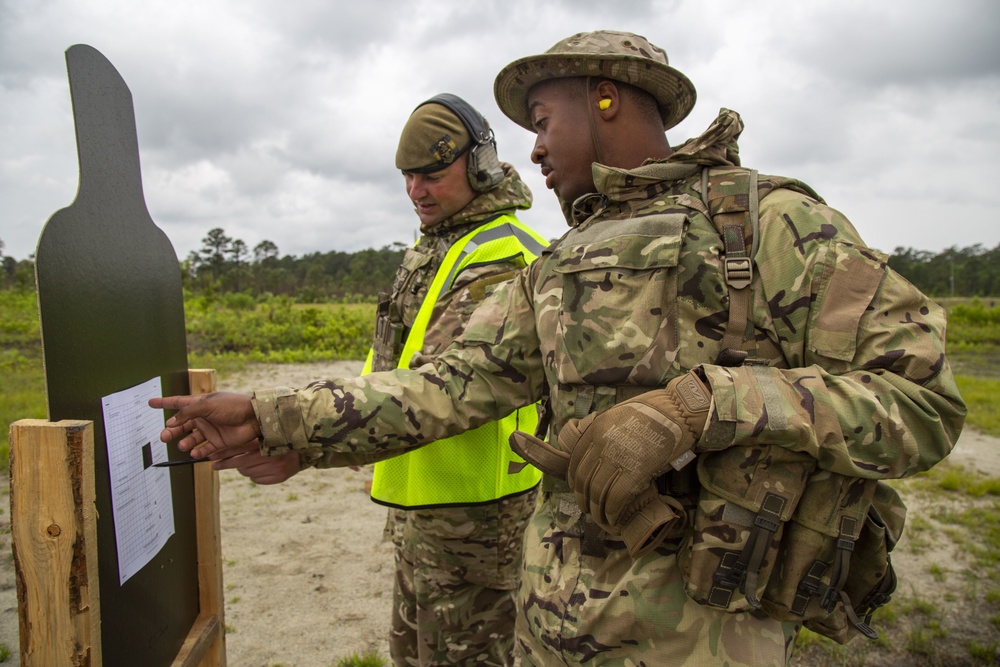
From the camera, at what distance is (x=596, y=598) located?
1.50 m

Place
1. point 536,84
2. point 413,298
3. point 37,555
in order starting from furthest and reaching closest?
point 413,298 < point 536,84 < point 37,555

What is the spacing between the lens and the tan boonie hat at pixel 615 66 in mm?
1703

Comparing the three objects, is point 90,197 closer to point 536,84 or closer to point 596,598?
point 536,84

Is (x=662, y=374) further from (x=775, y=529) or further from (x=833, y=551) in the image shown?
(x=833, y=551)

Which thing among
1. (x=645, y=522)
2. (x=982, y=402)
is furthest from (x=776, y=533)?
(x=982, y=402)

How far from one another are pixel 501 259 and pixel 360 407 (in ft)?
3.12

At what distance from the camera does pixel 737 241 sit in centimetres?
144

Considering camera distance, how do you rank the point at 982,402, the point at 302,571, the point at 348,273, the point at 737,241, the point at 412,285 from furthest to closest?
the point at 348,273 < the point at 982,402 < the point at 302,571 < the point at 412,285 < the point at 737,241

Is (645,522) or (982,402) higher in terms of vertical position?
(645,522)

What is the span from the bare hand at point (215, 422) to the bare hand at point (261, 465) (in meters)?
0.07

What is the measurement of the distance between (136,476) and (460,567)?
1.25 m

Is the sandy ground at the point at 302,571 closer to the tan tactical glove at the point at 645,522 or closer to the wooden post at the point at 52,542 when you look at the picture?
the wooden post at the point at 52,542

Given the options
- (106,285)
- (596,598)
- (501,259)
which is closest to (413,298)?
(501,259)

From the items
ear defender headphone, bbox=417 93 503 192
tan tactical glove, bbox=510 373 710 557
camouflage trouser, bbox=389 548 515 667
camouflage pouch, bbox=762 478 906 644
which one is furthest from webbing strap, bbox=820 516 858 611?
ear defender headphone, bbox=417 93 503 192
